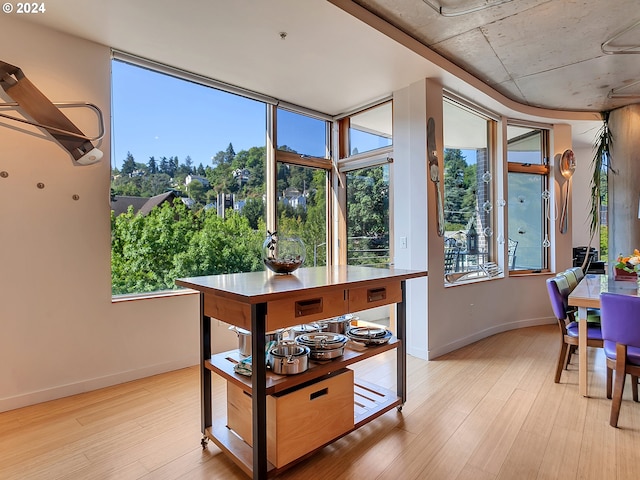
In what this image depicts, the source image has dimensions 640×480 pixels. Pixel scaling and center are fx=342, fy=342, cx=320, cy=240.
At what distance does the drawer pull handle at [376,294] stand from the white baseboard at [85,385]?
6.79 feet

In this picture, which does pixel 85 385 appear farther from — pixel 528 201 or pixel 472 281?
pixel 528 201

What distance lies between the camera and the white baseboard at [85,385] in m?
2.46

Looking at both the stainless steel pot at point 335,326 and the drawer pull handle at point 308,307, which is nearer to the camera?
the drawer pull handle at point 308,307

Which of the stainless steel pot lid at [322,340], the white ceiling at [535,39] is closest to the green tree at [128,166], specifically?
the stainless steel pot lid at [322,340]

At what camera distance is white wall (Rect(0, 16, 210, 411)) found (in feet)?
8.06

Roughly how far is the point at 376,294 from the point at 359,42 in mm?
2019

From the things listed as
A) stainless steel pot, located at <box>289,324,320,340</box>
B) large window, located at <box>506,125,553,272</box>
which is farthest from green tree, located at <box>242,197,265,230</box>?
large window, located at <box>506,125,553,272</box>

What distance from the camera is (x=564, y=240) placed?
4852 millimetres

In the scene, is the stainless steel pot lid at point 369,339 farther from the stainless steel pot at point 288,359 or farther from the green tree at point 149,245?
the green tree at point 149,245

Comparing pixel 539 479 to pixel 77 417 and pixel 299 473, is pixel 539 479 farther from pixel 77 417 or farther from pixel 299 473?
pixel 77 417

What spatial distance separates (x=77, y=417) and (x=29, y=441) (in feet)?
0.95

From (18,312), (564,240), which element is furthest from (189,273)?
(564,240)

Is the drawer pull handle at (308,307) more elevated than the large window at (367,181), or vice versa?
the large window at (367,181)

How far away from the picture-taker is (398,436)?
2.10 meters
